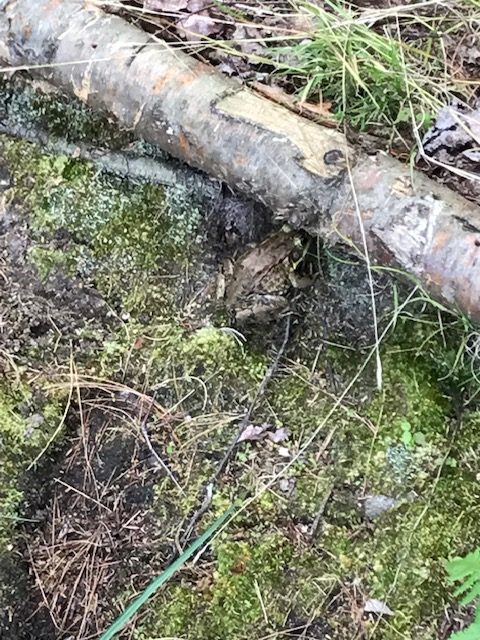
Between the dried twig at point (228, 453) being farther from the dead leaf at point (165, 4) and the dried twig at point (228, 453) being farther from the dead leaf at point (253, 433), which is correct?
the dead leaf at point (165, 4)

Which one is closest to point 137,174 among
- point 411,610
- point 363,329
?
point 363,329

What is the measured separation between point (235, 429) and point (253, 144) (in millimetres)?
751

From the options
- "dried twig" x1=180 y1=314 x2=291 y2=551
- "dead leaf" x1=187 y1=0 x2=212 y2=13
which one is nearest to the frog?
"dried twig" x1=180 y1=314 x2=291 y2=551

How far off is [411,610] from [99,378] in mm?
1009

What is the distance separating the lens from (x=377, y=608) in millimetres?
1902

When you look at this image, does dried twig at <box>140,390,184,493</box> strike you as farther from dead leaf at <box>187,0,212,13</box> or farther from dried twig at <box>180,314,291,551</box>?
dead leaf at <box>187,0,212,13</box>

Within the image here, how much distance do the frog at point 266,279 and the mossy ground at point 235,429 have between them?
10 cm

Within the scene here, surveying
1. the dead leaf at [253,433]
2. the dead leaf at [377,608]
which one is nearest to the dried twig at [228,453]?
the dead leaf at [253,433]

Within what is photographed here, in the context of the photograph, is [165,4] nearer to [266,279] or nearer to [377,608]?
[266,279]

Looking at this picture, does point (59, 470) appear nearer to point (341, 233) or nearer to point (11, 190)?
point (11, 190)

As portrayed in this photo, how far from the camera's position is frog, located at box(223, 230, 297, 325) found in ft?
6.52

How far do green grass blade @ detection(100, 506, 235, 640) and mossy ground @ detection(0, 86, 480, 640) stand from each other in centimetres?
3

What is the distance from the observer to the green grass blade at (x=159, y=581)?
1800mm

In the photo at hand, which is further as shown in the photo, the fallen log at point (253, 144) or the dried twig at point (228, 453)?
the dried twig at point (228, 453)
